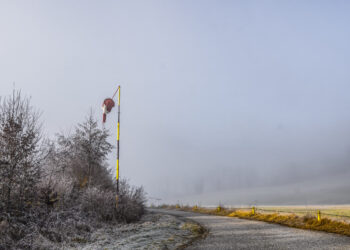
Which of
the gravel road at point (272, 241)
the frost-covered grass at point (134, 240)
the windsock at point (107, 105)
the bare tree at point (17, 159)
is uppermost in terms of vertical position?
the windsock at point (107, 105)

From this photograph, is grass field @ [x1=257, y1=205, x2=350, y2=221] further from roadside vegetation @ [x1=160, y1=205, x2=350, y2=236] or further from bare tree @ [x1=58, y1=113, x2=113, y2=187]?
bare tree @ [x1=58, y1=113, x2=113, y2=187]

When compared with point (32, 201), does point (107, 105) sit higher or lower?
higher

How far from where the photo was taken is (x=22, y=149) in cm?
1025

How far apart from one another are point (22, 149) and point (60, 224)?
3.05 meters

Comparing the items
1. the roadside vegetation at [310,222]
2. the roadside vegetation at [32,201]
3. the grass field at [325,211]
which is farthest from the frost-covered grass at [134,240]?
the grass field at [325,211]

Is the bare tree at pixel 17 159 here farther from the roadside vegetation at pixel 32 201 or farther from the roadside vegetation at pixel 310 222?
the roadside vegetation at pixel 310 222

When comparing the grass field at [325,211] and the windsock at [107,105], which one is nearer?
the grass field at [325,211]

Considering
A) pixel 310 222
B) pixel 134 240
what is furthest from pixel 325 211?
pixel 134 240

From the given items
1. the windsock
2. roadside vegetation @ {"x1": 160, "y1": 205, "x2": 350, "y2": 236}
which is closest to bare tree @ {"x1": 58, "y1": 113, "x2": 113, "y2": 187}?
the windsock

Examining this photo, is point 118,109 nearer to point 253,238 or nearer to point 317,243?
point 253,238

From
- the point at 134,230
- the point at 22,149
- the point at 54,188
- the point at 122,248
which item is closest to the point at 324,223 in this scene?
the point at 134,230

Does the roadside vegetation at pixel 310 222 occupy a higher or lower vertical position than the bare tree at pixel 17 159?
A: lower

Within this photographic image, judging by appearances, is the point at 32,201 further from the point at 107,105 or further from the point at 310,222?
the point at 310,222

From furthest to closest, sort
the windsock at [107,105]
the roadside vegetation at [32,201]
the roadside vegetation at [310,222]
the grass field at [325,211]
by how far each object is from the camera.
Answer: the windsock at [107,105], the grass field at [325,211], the roadside vegetation at [310,222], the roadside vegetation at [32,201]
